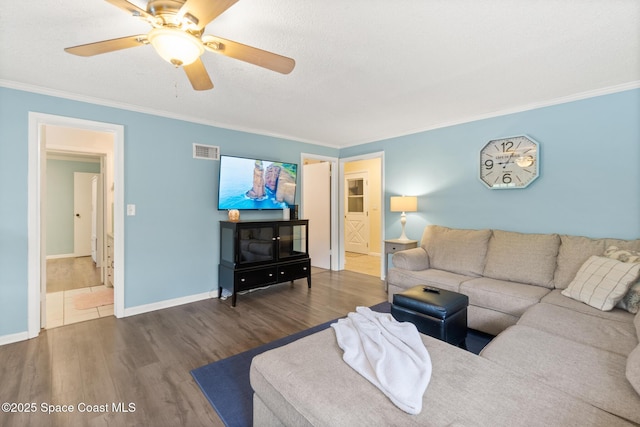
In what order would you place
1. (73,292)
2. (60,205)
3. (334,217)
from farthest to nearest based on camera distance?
(60,205) → (334,217) → (73,292)

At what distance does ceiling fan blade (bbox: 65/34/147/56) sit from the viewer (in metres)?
1.57

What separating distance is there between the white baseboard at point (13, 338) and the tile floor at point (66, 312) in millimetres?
242

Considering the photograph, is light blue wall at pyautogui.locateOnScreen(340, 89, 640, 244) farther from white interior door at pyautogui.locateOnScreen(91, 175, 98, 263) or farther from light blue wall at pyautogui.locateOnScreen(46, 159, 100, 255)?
light blue wall at pyautogui.locateOnScreen(46, 159, 100, 255)

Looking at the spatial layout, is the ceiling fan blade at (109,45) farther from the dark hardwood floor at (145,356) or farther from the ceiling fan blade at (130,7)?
the dark hardwood floor at (145,356)

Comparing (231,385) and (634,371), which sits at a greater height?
(634,371)

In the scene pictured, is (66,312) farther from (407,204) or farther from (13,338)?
(407,204)

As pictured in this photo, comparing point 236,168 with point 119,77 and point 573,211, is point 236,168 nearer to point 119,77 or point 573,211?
point 119,77

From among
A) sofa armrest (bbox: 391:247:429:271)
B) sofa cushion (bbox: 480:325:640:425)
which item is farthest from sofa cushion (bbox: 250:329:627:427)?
sofa armrest (bbox: 391:247:429:271)

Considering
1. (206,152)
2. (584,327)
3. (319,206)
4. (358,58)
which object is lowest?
(584,327)

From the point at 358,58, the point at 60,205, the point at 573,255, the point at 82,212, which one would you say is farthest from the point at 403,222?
the point at 60,205

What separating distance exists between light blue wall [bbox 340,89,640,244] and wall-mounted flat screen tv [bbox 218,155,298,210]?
75.0 inches

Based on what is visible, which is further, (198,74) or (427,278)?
(427,278)

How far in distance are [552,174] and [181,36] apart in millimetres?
3617

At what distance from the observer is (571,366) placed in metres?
1.46
